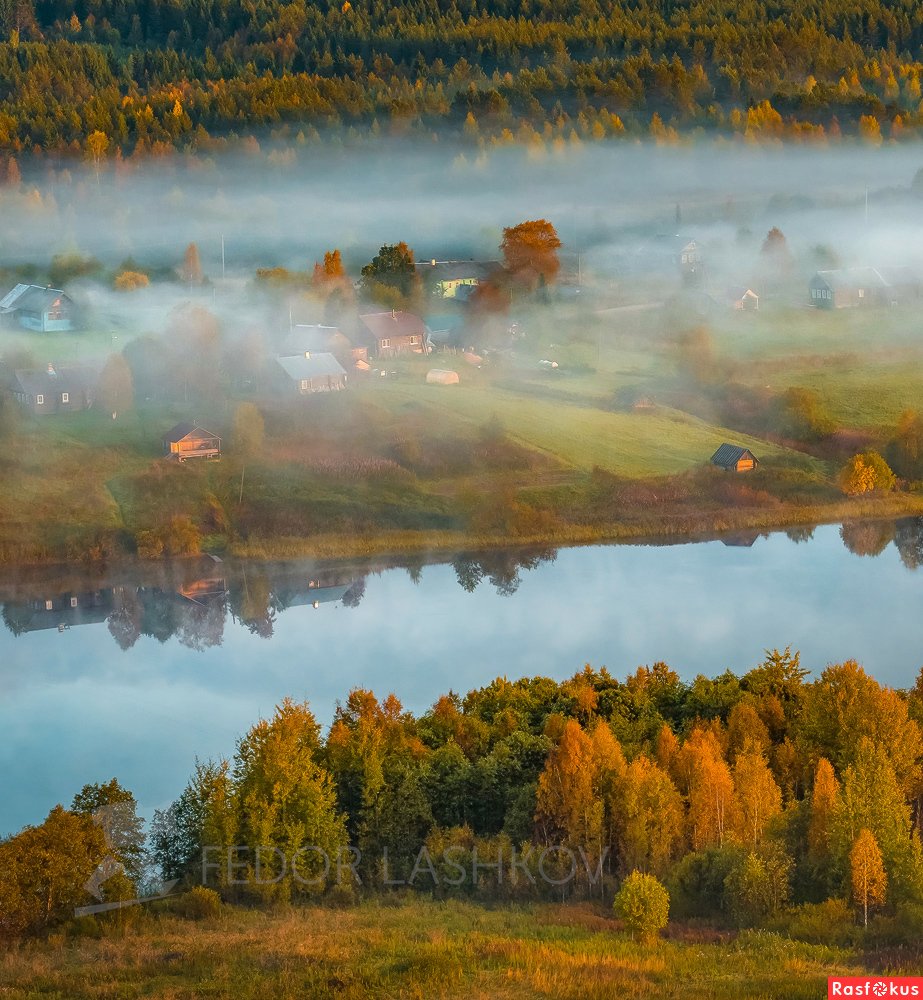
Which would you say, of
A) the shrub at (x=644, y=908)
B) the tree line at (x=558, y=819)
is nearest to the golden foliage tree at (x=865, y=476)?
the tree line at (x=558, y=819)

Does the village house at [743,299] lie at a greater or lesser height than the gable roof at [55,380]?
greater

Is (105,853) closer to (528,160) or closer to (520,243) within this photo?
(520,243)

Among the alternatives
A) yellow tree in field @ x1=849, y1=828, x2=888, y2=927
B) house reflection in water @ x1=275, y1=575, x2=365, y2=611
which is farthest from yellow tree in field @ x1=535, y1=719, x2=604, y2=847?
house reflection in water @ x1=275, y1=575, x2=365, y2=611

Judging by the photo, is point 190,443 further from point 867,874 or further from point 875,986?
point 875,986

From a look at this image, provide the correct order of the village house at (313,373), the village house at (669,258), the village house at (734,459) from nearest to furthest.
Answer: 1. the village house at (734,459)
2. the village house at (313,373)
3. the village house at (669,258)

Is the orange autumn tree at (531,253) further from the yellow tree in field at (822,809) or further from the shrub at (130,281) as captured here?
the yellow tree in field at (822,809)

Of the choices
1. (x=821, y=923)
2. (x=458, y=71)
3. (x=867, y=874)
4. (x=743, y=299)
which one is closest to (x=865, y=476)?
(x=743, y=299)

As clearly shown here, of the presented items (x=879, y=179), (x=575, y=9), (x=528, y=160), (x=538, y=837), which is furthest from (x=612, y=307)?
(x=538, y=837)
